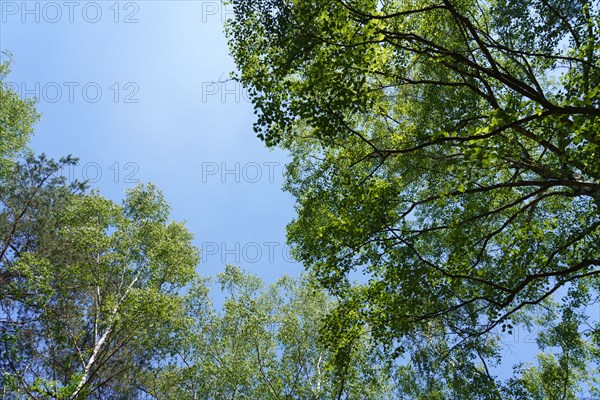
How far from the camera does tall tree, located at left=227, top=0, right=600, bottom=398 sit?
707cm

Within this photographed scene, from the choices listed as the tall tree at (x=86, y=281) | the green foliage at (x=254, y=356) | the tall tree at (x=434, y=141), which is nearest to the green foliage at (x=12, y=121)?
the tall tree at (x=86, y=281)

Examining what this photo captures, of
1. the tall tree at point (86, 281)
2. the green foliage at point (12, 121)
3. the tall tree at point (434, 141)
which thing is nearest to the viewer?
the tall tree at point (434, 141)

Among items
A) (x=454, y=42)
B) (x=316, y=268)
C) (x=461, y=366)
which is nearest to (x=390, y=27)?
(x=454, y=42)

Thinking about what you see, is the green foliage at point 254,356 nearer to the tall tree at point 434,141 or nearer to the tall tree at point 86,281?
the tall tree at point 86,281

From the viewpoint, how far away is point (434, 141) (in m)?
6.55

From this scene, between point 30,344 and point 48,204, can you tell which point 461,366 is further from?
point 48,204

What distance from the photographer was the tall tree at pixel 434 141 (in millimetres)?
7066

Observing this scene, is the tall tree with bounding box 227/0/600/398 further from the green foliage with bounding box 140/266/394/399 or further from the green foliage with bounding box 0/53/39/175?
the green foliage with bounding box 0/53/39/175

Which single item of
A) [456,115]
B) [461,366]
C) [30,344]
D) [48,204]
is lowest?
[461,366]

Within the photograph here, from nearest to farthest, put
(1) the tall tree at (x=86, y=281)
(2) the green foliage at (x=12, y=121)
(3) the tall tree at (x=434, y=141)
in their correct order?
(3) the tall tree at (x=434, y=141), (1) the tall tree at (x=86, y=281), (2) the green foliage at (x=12, y=121)

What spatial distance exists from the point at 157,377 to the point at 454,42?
62.5ft

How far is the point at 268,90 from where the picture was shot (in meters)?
8.55

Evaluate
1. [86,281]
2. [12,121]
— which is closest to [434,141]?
[86,281]

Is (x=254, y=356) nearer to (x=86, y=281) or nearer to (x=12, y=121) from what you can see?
(x=86, y=281)
